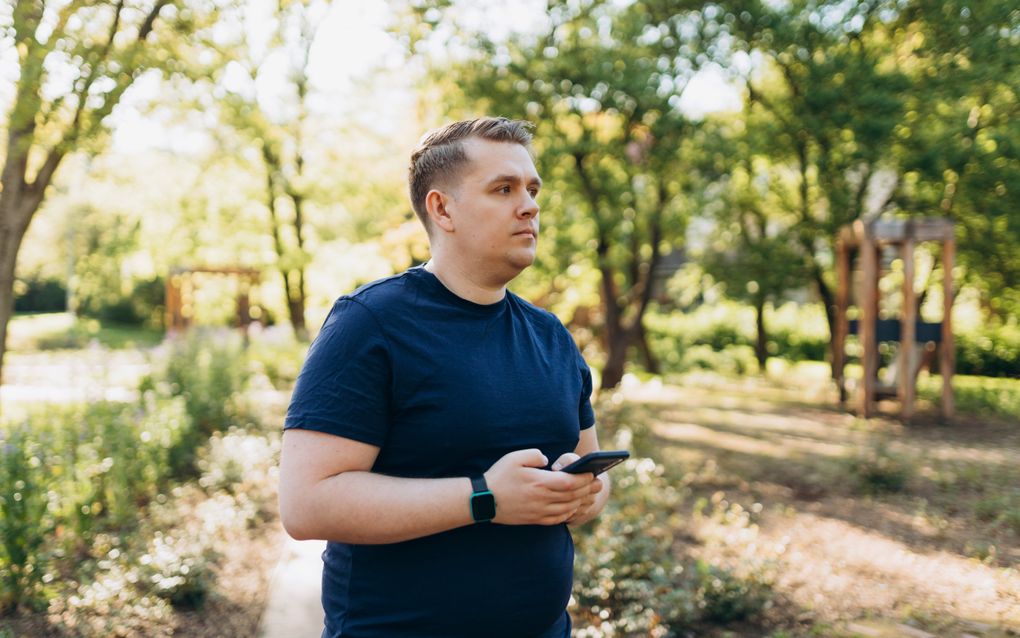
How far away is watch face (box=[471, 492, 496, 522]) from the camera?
61.9 inches

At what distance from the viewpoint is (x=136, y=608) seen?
4031mm

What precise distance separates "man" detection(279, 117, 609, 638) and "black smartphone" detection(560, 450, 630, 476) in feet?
0.08

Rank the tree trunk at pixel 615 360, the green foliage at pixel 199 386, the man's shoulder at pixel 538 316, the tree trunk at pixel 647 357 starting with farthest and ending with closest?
the tree trunk at pixel 647 357, the tree trunk at pixel 615 360, the green foliage at pixel 199 386, the man's shoulder at pixel 538 316

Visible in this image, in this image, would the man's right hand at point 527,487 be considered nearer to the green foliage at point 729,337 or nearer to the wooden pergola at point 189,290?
the green foliage at point 729,337

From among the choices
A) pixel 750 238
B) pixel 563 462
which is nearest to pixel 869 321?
pixel 750 238

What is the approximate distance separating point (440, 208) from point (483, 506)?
0.66 meters

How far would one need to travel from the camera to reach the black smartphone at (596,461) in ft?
5.21

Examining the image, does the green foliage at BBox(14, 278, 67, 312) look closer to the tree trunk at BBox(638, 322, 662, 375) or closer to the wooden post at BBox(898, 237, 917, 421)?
the tree trunk at BBox(638, 322, 662, 375)

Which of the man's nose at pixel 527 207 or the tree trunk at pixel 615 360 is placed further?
the tree trunk at pixel 615 360

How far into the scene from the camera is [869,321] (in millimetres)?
11250

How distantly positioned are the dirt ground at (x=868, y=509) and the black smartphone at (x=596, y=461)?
2.77 m

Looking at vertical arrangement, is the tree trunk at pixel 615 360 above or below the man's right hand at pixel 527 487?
below

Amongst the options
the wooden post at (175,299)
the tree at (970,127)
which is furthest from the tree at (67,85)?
the wooden post at (175,299)

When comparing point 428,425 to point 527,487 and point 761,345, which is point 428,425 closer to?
point 527,487
